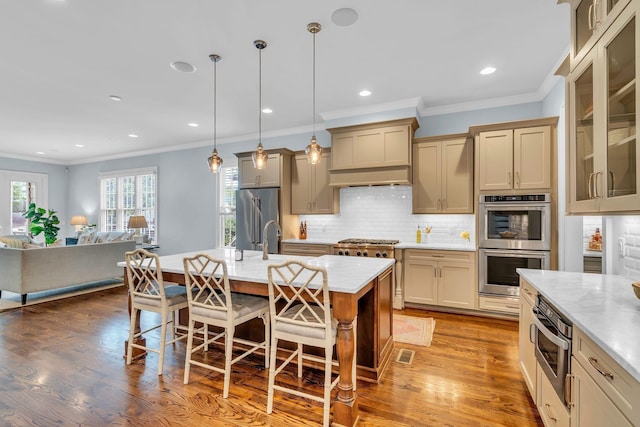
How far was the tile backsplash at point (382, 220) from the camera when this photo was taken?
4.54m

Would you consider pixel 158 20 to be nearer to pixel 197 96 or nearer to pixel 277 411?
pixel 197 96

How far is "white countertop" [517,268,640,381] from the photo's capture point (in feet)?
3.46

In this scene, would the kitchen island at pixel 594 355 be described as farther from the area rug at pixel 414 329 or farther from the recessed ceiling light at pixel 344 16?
the recessed ceiling light at pixel 344 16

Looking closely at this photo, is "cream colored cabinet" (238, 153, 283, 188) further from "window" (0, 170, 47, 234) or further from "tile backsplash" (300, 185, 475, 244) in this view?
"window" (0, 170, 47, 234)

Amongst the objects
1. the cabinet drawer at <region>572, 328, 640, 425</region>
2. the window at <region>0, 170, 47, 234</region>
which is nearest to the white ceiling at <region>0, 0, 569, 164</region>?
the cabinet drawer at <region>572, 328, 640, 425</region>

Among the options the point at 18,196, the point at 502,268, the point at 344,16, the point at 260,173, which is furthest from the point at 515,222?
the point at 18,196

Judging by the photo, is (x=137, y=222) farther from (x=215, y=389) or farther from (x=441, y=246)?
(x=441, y=246)

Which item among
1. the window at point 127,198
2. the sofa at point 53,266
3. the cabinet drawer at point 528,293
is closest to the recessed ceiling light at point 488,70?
the cabinet drawer at point 528,293

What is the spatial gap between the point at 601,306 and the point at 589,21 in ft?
5.06

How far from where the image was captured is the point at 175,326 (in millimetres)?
3105

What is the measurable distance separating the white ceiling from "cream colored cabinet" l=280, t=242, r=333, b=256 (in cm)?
207

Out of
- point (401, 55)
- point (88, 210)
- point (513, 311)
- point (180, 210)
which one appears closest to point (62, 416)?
point (401, 55)

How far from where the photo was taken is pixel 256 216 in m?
5.17

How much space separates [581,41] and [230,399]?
327cm
